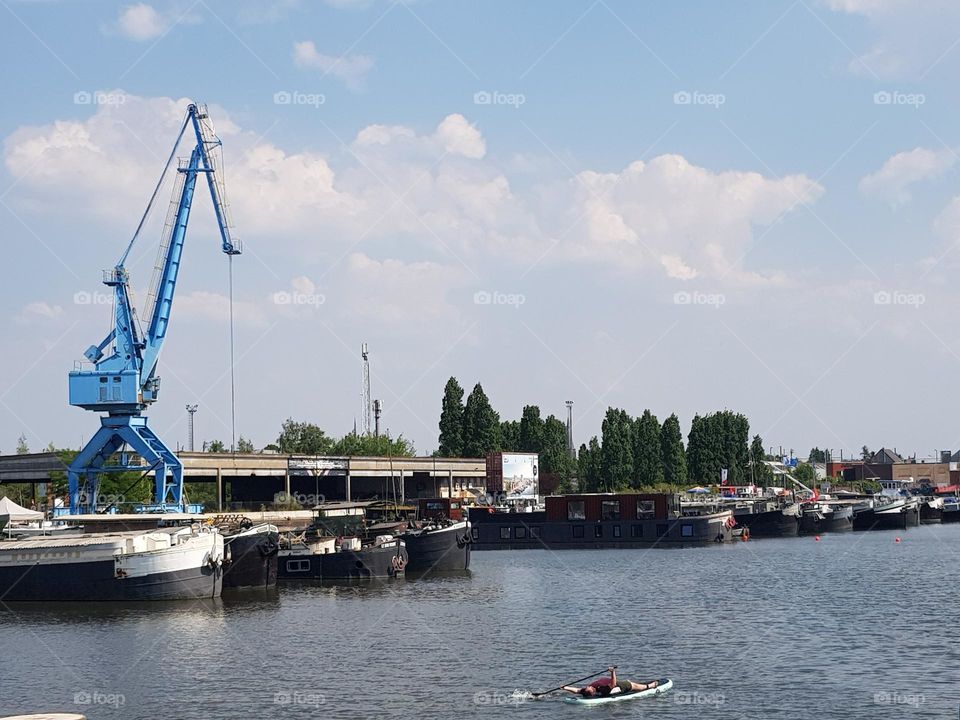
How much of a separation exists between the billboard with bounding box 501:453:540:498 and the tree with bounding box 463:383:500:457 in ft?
49.0

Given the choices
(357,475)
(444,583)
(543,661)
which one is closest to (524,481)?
(357,475)

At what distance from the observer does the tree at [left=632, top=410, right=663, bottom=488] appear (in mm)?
183500

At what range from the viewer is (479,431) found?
174m

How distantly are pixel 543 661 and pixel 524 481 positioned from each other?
365ft

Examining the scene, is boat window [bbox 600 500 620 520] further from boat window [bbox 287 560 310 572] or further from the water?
boat window [bbox 287 560 310 572]

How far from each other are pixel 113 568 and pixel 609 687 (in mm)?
35047

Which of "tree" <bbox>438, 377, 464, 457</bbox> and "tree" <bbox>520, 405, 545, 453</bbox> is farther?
"tree" <bbox>520, 405, 545, 453</bbox>

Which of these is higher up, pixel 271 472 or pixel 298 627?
pixel 271 472

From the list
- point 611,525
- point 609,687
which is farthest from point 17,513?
point 609,687

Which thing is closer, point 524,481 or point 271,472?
point 271,472

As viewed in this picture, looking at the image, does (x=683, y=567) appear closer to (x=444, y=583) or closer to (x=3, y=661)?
(x=444, y=583)

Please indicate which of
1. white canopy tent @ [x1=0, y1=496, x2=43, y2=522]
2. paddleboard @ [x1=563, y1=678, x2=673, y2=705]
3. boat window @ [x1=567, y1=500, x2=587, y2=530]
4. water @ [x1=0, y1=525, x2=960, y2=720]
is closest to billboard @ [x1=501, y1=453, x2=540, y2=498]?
boat window @ [x1=567, y1=500, x2=587, y2=530]

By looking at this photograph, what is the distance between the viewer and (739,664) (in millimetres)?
44156

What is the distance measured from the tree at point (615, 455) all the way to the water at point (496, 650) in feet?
333
